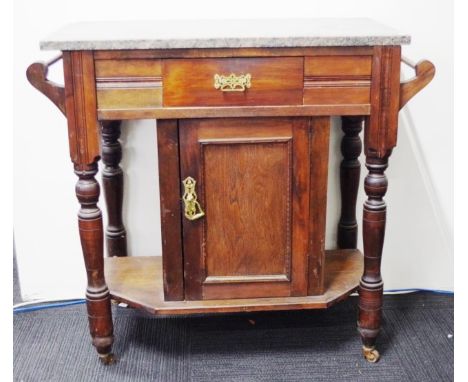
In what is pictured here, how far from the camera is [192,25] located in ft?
5.68

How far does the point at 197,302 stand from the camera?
5.60 ft

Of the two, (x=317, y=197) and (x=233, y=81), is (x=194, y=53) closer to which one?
(x=233, y=81)

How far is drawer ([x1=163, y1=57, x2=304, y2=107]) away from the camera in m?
1.50

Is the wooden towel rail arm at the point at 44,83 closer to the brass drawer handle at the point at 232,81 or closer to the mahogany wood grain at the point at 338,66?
the brass drawer handle at the point at 232,81

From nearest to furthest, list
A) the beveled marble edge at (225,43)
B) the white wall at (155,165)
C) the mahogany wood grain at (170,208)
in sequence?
the beveled marble edge at (225,43) < the mahogany wood grain at (170,208) < the white wall at (155,165)

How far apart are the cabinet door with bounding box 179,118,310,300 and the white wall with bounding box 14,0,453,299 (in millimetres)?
449

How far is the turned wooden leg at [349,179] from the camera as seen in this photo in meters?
1.98

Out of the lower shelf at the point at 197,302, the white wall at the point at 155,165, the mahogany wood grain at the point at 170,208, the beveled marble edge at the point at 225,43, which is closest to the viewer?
the beveled marble edge at the point at 225,43

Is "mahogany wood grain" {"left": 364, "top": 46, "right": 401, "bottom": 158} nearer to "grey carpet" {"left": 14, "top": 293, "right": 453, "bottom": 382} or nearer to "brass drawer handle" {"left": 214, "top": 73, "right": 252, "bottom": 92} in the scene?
"brass drawer handle" {"left": 214, "top": 73, "right": 252, "bottom": 92}

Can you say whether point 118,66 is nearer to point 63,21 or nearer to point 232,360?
point 63,21

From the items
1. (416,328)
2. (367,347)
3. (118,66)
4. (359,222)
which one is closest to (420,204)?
(359,222)

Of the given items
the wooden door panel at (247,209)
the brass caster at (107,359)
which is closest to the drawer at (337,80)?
the wooden door panel at (247,209)

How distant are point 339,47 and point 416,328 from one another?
0.91 metres

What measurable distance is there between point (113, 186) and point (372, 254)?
31.4 inches
